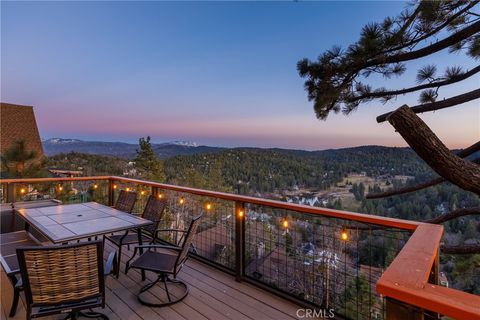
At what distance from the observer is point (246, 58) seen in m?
10.6

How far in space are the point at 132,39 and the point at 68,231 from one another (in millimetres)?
8094

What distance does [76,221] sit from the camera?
3.33m

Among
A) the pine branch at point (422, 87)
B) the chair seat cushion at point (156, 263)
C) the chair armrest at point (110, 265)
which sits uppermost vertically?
the pine branch at point (422, 87)

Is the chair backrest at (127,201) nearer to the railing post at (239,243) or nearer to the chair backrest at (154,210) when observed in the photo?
the chair backrest at (154,210)

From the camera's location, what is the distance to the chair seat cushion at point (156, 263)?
276 cm

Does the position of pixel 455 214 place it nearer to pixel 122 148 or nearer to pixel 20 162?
pixel 20 162

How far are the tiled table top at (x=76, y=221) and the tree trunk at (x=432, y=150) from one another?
291 centimetres

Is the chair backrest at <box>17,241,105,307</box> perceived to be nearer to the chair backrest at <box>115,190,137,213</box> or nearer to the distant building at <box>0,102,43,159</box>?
the chair backrest at <box>115,190,137,213</box>

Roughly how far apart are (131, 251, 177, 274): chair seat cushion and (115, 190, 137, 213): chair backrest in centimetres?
157

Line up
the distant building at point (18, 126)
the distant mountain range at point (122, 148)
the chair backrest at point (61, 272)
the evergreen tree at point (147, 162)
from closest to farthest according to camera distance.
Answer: the chair backrest at point (61, 272) < the distant building at point (18, 126) < the distant mountain range at point (122, 148) < the evergreen tree at point (147, 162)

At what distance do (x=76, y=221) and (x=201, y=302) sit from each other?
1.77 metres

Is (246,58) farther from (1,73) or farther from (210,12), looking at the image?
(1,73)

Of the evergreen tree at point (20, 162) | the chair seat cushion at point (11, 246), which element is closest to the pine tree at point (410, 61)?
the chair seat cushion at point (11, 246)

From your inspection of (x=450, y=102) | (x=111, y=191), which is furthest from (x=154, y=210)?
(x=450, y=102)
